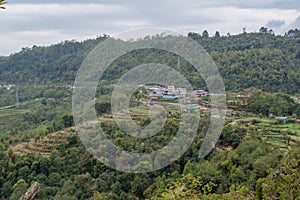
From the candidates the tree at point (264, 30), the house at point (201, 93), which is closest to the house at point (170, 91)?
the house at point (201, 93)

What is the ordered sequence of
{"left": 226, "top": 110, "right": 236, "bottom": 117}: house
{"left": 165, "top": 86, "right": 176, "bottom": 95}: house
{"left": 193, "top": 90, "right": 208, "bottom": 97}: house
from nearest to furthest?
1. {"left": 226, "top": 110, "right": 236, "bottom": 117}: house
2. {"left": 165, "top": 86, "right": 176, "bottom": 95}: house
3. {"left": 193, "top": 90, "right": 208, "bottom": 97}: house

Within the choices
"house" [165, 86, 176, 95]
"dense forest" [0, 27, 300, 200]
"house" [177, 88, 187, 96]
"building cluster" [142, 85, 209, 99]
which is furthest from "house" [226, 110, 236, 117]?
"house" [165, 86, 176, 95]

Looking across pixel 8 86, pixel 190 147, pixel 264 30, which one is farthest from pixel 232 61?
pixel 8 86

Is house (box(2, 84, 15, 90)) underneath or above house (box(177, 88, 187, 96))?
above

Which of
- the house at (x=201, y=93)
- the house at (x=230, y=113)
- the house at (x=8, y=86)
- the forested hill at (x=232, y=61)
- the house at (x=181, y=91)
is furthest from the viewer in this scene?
the house at (x=8, y=86)

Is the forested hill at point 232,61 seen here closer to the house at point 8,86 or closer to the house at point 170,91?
the house at point 8,86

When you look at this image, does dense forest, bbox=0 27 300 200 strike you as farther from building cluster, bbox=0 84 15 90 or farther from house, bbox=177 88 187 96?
building cluster, bbox=0 84 15 90
